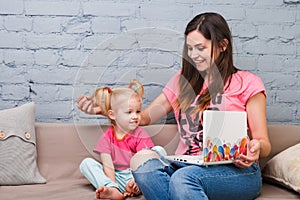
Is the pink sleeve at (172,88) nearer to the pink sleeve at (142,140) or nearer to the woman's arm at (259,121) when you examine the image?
the pink sleeve at (142,140)

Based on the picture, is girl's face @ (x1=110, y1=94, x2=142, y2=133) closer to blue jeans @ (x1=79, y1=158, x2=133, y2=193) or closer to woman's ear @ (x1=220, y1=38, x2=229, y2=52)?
blue jeans @ (x1=79, y1=158, x2=133, y2=193)

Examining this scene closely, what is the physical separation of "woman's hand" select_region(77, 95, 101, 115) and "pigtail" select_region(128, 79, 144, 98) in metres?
0.18

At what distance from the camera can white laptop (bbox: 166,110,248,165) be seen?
1.61 m

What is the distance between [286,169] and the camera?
1865 mm

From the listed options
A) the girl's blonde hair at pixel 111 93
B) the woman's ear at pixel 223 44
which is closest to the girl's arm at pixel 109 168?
the girl's blonde hair at pixel 111 93

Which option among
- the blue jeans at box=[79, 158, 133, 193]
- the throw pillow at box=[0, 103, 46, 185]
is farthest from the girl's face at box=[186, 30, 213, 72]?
the throw pillow at box=[0, 103, 46, 185]

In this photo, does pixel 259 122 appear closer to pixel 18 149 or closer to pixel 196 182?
pixel 196 182

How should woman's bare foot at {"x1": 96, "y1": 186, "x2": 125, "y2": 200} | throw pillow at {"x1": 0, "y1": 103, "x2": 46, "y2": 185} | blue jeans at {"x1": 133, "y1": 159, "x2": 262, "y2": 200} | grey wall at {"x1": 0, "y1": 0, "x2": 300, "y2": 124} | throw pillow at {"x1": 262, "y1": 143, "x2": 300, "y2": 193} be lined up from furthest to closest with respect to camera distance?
grey wall at {"x1": 0, "y1": 0, "x2": 300, "y2": 124}, throw pillow at {"x1": 0, "y1": 103, "x2": 46, "y2": 185}, throw pillow at {"x1": 262, "y1": 143, "x2": 300, "y2": 193}, woman's bare foot at {"x1": 96, "y1": 186, "x2": 125, "y2": 200}, blue jeans at {"x1": 133, "y1": 159, "x2": 262, "y2": 200}

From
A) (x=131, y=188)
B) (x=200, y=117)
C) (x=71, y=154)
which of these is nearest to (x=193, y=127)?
(x=200, y=117)

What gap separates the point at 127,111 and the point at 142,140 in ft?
0.76

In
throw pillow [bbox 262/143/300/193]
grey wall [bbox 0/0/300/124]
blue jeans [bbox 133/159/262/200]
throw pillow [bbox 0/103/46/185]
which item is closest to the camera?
blue jeans [bbox 133/159/262/200]

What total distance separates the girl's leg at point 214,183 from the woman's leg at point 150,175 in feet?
0.13

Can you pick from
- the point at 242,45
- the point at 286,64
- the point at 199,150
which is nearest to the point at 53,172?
the point at 199,150

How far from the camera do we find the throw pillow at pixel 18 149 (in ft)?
6.28
